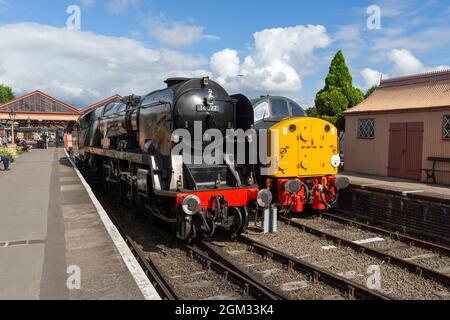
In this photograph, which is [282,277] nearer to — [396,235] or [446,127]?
[396,235]

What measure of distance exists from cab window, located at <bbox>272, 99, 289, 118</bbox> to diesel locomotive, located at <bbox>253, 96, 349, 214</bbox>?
50cm

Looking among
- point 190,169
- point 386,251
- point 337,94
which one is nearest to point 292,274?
point 386,251

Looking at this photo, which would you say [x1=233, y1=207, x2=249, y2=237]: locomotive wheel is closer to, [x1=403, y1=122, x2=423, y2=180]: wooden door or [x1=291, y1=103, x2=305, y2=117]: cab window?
[x1=291, y1=103, x2=305, y2=117]: cab window

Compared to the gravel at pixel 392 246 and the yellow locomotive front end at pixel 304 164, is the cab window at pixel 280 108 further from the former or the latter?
the gravel at pixel 392 246

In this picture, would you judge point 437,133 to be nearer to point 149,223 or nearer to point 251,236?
point 251,236

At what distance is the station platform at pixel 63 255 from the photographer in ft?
14.7

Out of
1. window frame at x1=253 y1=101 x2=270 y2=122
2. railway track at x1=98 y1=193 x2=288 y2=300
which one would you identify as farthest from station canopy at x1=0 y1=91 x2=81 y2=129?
railway track at x1=98 y1=193 x2=288 y2=300

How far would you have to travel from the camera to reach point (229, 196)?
714 cm

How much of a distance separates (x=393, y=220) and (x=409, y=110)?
207 inches

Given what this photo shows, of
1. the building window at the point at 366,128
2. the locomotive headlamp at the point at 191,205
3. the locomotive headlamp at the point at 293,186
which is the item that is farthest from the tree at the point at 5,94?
the locomotive headlamp at the point at 191,205

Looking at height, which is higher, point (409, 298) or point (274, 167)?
point (274, 167)

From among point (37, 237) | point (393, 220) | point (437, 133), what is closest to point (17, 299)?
point (37, 237)

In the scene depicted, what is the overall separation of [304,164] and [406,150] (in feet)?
20.0
